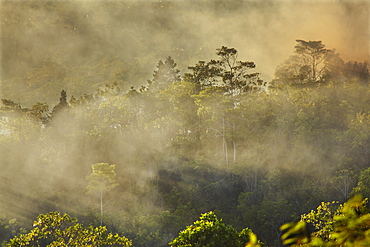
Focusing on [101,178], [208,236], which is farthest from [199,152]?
[208,236]

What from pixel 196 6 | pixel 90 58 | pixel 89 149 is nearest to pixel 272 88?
pixel 89 149

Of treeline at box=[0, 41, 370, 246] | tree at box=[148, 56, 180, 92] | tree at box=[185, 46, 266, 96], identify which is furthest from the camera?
tree at box=[148, 56, 180, 92]

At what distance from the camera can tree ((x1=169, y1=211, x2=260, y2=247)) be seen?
11492 mm

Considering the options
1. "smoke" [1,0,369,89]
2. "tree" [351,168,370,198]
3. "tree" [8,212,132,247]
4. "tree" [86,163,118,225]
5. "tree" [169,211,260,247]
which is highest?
"smoke" [1,0,369,89]

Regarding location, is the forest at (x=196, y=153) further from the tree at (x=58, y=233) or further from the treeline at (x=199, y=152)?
the tree at (x=58, y=233)

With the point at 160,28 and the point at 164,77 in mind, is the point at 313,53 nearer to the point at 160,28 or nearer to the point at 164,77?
the point at 164,77

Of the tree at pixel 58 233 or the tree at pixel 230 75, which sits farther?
the tree at pixel 230 75

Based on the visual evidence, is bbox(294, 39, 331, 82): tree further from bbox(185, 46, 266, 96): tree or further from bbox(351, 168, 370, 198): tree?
bbox(351, 168, 370, 198): tree

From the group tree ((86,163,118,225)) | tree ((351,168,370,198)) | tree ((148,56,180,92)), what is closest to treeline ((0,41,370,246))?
tree ((351,168,370,198))

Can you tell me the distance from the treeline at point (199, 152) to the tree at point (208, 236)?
12798 millimetres

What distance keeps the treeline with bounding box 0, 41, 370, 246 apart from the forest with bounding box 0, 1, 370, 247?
0.10 meters

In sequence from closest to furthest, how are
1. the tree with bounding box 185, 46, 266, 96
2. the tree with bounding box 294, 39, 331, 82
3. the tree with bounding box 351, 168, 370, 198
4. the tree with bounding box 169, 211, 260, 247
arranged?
the tree with bounding box 169, 211, 260, 247 → the tree with bounding box 351, 168, 370, 198 → the tree with bounding box 185, 46, 266, 96 → the tree with bounding box 294, 39, 331, 82

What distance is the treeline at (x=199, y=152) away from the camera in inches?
1040

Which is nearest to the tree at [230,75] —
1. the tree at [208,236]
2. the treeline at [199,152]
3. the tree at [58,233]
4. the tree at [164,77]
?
the treeline at [199,152]
